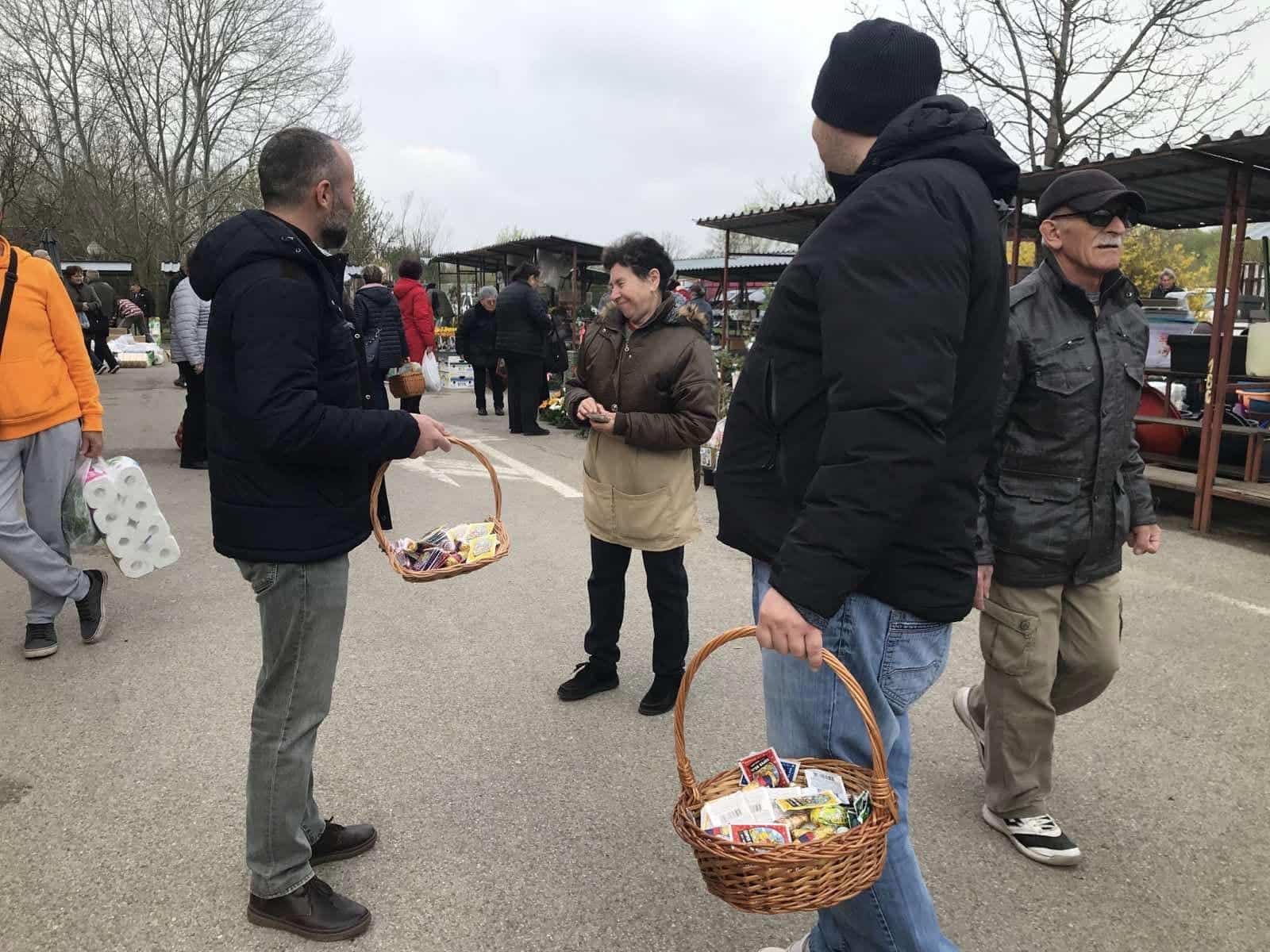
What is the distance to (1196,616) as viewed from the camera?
16.1ft

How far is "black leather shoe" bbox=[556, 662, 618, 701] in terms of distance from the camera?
384 cm

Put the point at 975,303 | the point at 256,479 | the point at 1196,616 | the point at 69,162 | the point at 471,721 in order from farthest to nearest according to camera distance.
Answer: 1. the point at 69,162
2. the point at 1196,616
3. the point at 471,721
4. the point at 256,479
5. the point at 975,303

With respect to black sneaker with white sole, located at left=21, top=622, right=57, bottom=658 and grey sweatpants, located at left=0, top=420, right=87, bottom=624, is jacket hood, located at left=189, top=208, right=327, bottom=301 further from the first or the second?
black sneaker with white sole, located at left=21, top=622, right=57, bottom=658

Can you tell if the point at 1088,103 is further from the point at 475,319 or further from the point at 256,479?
the point at 256,479

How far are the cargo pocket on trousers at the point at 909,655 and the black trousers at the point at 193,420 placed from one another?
7737 mm

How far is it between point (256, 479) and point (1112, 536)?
2473mm

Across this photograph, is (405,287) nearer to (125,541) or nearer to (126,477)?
(126,477)

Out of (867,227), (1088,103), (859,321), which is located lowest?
(859,321)

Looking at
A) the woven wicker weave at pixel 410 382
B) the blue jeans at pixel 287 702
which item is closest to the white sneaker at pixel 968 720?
the blue jeans at pixel 287 702

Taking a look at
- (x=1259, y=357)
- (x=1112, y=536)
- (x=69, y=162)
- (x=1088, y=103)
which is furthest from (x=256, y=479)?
(x=69, y=162)

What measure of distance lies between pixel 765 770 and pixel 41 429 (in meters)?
3.66

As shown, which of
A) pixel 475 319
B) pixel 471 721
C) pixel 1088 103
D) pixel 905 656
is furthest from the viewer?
pixel 1088 103

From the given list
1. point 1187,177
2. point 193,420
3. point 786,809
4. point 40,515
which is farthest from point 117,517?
point 1187,177

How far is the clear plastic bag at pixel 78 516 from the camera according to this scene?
415 centimetres
